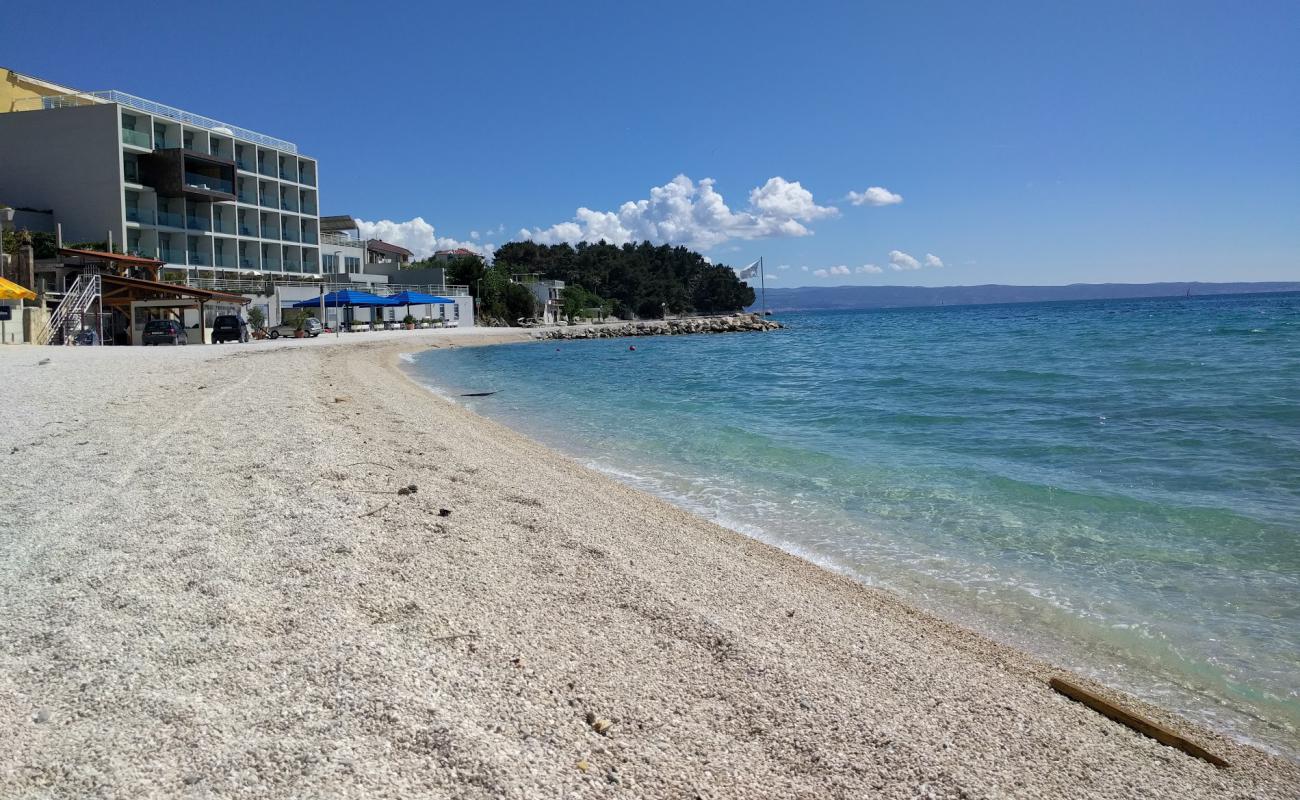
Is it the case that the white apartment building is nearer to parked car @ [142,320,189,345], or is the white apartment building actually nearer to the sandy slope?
parked car @ [142,320,189,345]

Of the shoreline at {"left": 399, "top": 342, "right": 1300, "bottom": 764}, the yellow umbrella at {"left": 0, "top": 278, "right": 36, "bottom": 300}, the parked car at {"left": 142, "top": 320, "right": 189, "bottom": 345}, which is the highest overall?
the yellow umbrella at {"left": 0, "top": 278, "right": 36, "bottom": 300}

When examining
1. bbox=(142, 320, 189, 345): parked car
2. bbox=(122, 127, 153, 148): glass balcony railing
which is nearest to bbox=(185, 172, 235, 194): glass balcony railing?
bbox=(122, 127, 153, 148): glass balcony railing

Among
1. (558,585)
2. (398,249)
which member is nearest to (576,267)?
(398,249)

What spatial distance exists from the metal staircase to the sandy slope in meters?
28.2

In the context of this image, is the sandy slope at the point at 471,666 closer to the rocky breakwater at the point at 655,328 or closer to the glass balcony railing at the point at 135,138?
the glass balcony railing at the point at 135,138

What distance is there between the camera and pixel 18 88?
58.2m

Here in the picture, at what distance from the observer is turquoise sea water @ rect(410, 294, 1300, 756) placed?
5383mm

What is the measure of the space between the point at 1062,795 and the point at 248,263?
67797 mm

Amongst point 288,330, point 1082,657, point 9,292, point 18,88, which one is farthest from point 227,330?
point 1082,657

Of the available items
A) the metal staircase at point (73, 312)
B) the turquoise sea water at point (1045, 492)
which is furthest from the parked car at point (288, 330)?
the turquoise sea water at point (1045, 492)

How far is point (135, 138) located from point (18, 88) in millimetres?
13620

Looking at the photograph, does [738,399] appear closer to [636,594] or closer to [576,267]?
[636,594]

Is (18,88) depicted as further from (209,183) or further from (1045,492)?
(1045,492)

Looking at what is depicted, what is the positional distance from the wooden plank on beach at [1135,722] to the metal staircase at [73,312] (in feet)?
114
